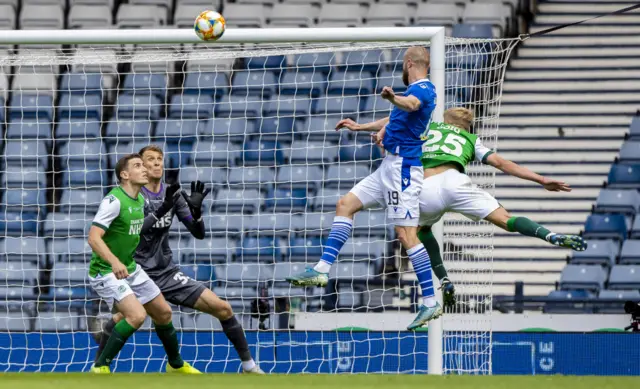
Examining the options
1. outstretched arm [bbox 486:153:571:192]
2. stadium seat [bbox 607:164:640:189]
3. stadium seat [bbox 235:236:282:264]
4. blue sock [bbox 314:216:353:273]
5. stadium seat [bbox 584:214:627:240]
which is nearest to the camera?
blue sock [bbox 314:216:353:273]

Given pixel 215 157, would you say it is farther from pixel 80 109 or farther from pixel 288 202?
pixel 80 109

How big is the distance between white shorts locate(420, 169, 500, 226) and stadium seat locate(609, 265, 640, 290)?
6.42m

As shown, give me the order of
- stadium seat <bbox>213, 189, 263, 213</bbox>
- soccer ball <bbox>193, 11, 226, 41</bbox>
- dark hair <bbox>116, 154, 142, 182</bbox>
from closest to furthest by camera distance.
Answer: soccer ball <bbox>193, 11, 226, 41</bbox> → dark hair <bbox>116, 154, 142, 182</bbox> → stadium seat <bbox>213, 189, 263, 213</bbox>

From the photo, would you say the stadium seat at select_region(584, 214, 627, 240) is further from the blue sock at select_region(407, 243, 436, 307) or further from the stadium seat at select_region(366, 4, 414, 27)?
the blue sock at select_region(407, 243, 436, 307)

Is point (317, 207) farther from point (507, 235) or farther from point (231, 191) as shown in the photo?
point (507, 235)

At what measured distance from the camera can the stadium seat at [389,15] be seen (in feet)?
58.6

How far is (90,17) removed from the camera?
61.0ft

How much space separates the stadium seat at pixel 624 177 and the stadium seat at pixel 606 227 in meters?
0.71

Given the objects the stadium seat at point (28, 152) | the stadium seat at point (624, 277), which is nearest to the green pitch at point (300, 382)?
the stadium seat at point (624, 277)

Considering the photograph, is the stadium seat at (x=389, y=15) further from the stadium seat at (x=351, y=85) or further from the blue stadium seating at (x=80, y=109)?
the blue stadium seating at (x=80, y=109)

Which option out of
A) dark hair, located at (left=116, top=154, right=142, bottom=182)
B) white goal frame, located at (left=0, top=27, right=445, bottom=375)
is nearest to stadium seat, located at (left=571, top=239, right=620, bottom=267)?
white goal frame, located at (left=0, top=27, right=445, bottom=375)

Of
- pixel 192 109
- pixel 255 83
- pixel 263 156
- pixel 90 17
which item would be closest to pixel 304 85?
pixel 255 83

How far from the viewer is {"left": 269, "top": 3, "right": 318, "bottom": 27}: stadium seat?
59.6 feet

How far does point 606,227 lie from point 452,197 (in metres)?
7.22
